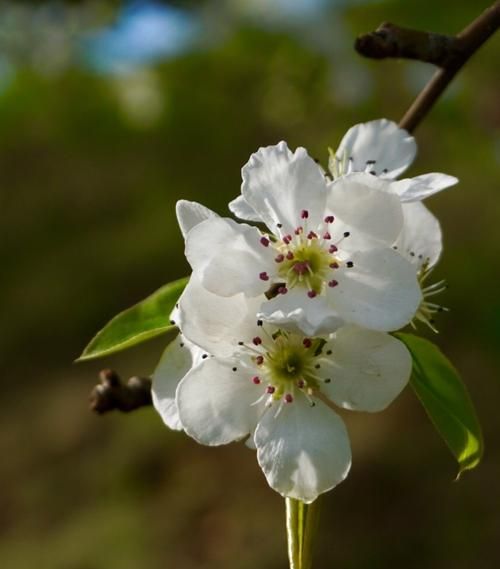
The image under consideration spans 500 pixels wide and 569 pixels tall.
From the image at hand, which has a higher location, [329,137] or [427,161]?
[329,137]

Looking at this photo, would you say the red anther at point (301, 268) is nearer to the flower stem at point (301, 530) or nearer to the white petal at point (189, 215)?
the white petal at point (189, 215)

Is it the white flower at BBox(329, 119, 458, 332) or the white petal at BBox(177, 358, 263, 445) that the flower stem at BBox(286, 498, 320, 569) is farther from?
the white flower at BBox(329, 119, 458, 332)

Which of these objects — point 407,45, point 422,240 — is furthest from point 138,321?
point 407,45

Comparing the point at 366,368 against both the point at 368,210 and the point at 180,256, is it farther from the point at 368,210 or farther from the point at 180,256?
the point at 180,256

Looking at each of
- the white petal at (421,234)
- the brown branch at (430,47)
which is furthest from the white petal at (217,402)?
the brown branch at (430,47)

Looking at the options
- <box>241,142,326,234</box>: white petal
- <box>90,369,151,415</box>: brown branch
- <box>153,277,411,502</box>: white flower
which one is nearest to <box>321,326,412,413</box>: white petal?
<box>153,277,411,502</box>: white flower

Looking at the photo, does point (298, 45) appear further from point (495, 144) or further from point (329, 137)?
point (495, 144)

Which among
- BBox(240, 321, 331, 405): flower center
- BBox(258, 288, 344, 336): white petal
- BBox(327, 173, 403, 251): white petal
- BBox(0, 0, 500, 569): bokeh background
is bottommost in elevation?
BBox(0, 0, 500, 569): bokeh background

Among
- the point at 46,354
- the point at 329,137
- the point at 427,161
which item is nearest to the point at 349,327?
the point at 329,137

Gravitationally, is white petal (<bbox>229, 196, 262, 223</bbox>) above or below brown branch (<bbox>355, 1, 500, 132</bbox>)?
below
